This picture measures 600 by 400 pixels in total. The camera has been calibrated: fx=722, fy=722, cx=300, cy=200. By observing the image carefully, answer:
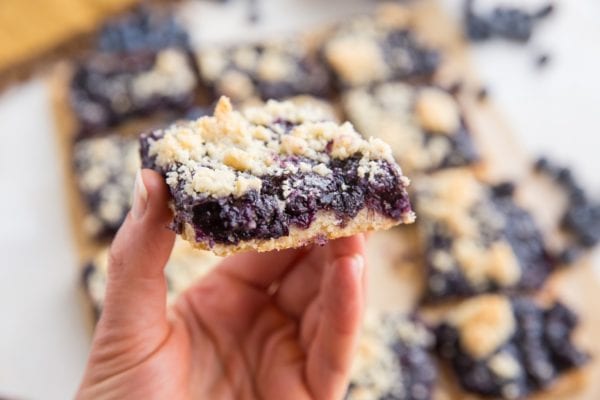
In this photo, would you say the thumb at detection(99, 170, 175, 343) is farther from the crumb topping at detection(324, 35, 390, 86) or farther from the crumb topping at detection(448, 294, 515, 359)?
the crumb topping at detection(324, 35, 390, 86)

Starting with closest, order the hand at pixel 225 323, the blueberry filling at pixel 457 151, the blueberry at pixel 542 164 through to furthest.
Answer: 1. the hand at pixel 225 323
2. the blueberry filling at pixel 457 151
3. the blueberry at pixel 542 164

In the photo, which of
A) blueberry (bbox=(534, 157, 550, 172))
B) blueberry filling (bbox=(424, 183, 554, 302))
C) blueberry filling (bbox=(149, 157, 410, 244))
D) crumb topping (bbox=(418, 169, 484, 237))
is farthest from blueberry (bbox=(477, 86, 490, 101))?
blueberry filling (bbox=(149, 157, 410, 244))

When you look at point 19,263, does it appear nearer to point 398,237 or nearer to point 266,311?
point 266,311

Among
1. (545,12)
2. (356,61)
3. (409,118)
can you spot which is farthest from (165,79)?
(545,12)

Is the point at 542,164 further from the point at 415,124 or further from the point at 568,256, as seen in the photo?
the point at 415,124

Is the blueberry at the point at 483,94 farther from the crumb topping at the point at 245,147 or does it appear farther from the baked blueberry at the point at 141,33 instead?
the crumb topping at the point at 245,147

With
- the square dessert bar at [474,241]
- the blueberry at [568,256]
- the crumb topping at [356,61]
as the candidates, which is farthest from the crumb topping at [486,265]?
the crumb topping at [356,61]

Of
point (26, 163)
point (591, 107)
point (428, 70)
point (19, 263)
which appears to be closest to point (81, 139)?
point (26, 163)
